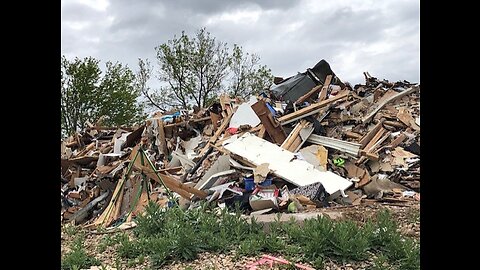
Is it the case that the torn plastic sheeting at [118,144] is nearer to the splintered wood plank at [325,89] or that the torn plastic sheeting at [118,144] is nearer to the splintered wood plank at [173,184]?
the splintered wood plank at [173,184]

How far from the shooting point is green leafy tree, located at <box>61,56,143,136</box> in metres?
22.2

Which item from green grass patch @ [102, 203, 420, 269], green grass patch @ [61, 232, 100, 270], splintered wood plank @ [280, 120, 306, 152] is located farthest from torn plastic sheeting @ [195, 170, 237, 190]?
green grass patch @ [61, 232, 100, 270]

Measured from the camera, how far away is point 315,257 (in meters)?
3.45

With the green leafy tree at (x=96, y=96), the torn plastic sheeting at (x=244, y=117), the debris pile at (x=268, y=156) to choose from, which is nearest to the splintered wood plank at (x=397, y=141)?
the debris pile at (x=268, y=156)

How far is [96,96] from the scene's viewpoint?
76.5ft

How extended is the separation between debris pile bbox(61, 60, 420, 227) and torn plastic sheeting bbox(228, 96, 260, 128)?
0.03 metres

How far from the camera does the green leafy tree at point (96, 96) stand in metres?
22.2

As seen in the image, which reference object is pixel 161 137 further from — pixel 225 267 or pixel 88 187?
pixel 225 267

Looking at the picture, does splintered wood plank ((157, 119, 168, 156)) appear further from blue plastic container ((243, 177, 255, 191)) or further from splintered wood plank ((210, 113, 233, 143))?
blue plastic container ((243, 177, 255, 191))

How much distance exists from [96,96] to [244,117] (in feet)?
52.6

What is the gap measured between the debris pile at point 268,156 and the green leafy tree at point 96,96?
36.8 ft

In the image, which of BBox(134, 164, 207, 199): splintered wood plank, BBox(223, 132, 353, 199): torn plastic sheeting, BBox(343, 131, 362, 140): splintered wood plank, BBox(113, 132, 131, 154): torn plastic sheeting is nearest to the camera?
BBox(134, 164, 207, 199): splintered wood plank

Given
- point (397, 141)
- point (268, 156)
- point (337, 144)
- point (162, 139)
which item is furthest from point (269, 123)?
point (162, 139)
